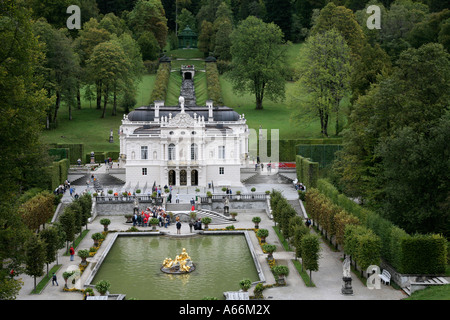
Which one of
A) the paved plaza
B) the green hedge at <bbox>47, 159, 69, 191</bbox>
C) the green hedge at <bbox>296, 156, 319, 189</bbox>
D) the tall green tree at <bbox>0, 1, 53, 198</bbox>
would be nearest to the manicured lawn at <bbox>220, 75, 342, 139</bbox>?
the green hedge at <bbox>296, 156, 319, 189</bbox>

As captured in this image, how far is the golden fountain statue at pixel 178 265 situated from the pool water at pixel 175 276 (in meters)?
0.42

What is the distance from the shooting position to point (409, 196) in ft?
121

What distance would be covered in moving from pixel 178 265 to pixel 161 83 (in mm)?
71202

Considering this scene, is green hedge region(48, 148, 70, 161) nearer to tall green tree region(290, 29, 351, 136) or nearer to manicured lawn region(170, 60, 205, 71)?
tall green tree region(290, 29, 351, 136)

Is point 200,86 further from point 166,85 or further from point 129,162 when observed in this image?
point 129,162

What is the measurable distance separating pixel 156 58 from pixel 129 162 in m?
67.3

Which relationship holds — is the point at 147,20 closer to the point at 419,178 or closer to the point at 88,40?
the point at 88,40

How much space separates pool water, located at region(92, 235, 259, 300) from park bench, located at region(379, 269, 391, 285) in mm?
7549

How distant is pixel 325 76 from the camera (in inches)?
3083

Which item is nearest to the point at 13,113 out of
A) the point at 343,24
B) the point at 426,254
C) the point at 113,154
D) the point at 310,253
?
the point at 310,253

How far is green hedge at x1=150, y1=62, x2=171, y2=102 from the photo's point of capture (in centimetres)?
9712

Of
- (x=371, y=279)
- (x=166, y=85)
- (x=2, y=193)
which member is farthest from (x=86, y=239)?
(x=166, y=85)

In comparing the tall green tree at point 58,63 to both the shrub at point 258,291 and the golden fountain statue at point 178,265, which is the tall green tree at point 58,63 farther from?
the shrub at point 258,291

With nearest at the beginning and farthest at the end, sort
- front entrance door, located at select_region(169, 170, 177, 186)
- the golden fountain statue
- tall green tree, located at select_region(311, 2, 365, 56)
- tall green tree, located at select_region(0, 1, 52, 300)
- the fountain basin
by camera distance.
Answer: tall green tree, located at select_region(0, 1, 52, 300) → the fountain basin → the golden fountain statue → front entrance door, located at select_region(169, 170, 177, 186) → tall green tree, located at select_region(311, 2, 365, 56)
